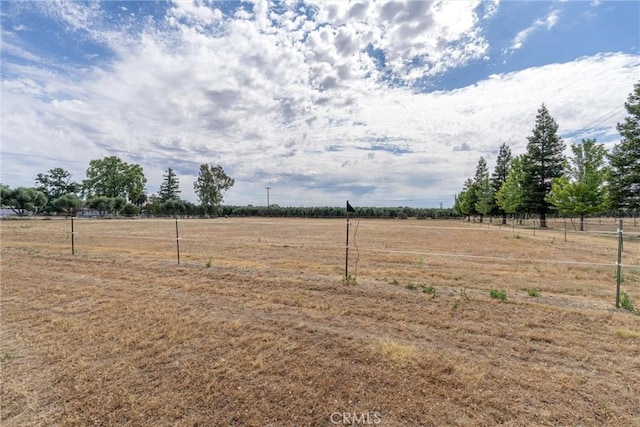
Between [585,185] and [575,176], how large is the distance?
13.8ft

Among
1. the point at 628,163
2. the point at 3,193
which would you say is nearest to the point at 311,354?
the point at 628,163

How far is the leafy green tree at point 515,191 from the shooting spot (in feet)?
117

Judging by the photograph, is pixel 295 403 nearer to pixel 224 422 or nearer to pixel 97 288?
pixel 224 422

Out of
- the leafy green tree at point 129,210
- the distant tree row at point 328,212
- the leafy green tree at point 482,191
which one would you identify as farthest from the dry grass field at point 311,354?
the distant tree row at point 328,212

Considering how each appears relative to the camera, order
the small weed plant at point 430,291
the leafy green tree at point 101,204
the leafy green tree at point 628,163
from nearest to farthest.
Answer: the small weed plant at point 430,291 < the leafy green tree at point 628,163 < the leafy green tree at point 101,204

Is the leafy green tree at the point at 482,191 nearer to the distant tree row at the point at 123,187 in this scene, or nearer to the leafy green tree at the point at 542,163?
the leafy green tree at the point at 542,163

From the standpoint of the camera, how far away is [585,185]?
25656mm

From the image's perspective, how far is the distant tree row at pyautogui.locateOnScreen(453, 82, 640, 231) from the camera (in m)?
22.5

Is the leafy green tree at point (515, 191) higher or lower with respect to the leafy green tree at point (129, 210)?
higher

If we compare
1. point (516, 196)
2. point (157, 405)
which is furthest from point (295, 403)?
point (516, 196)

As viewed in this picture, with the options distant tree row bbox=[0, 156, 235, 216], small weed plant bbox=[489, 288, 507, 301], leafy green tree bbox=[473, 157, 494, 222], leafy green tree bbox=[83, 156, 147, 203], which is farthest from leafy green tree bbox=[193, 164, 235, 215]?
small weed plant bbox=[489, 288, 507, 301]

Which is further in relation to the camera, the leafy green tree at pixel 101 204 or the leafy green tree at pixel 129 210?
the leafy green tree at pixel 129 210

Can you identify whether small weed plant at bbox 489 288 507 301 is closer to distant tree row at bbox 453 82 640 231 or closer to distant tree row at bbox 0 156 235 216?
distant tree row at bbox 453 82 640 231

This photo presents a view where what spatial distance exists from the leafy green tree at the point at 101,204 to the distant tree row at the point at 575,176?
7090cm
